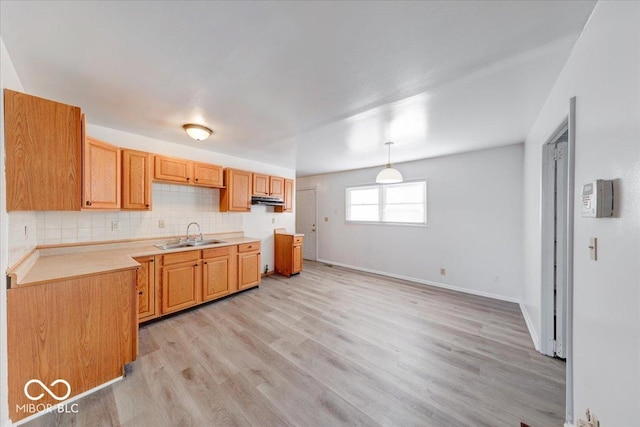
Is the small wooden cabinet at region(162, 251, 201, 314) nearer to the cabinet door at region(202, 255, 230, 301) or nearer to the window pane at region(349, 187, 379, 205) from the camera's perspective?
the cabinet door at region(202, 255, 230, 301)

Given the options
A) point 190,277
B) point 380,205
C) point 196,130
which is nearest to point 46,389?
point 190,277

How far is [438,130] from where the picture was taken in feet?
9.25

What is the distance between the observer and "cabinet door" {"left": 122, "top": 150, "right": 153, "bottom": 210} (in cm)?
266

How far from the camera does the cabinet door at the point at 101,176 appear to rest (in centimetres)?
223

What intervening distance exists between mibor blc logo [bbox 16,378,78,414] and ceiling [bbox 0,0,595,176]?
2199 mm

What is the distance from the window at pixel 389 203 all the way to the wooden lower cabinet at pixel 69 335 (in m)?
4.28

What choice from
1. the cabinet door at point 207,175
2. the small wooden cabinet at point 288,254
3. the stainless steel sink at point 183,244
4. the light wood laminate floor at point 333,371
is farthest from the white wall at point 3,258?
the small wooden cabinet at point 288,254

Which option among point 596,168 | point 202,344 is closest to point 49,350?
point 202,344

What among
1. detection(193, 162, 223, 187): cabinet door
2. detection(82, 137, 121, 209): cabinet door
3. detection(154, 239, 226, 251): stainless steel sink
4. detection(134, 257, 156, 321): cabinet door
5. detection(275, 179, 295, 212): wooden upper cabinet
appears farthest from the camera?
detection(275, 179, 295, 212): wooden upper cabinet

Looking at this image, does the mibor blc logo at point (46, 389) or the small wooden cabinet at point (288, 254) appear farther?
the small wooden cabinet at point (288, 254)

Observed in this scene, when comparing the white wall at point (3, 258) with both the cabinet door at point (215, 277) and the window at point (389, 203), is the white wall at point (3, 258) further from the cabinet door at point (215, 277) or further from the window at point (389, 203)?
the window at point (389, 203)

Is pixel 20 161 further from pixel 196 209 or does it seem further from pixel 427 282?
pixel 427 282

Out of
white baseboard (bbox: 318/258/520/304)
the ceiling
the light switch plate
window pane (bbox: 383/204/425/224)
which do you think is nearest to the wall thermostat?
the light switch plate

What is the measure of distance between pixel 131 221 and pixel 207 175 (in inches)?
44.5
